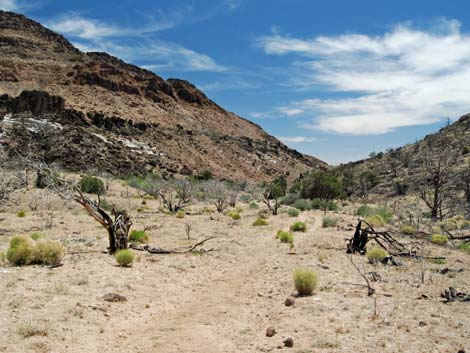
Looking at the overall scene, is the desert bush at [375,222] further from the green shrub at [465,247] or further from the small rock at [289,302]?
the small rock at [289,302]

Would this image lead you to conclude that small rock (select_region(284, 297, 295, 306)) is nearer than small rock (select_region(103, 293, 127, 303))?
No

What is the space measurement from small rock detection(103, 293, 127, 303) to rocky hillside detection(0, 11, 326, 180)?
44864mm

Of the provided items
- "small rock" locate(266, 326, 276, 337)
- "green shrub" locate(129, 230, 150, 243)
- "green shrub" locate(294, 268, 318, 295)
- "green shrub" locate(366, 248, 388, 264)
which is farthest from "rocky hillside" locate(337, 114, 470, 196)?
"small rock" locate(266, 326, 276, 337)

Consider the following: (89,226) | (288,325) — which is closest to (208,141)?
(89,226)

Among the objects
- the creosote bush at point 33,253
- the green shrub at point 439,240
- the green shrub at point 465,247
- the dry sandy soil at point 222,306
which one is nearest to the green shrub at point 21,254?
the creosote bush at point 33,253

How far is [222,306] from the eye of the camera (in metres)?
9.67

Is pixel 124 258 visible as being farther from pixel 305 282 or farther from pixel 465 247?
pixel 465 247

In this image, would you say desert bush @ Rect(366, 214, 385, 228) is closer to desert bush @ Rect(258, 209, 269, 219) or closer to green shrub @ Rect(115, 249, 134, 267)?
desert bush @ Rect(258, 209, 269, 219)

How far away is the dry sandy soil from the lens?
23.2 ft

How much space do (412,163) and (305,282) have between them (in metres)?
50.7

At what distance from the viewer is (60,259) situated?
40.5 feet

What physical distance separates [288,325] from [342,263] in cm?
665

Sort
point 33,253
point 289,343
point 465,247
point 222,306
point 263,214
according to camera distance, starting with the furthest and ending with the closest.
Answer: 1. point 263,214
2. point 465,247
3. point 33,253
4. point 222,306
5. point 289,343

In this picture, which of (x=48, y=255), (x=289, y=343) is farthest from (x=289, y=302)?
(x=48, y=255)
